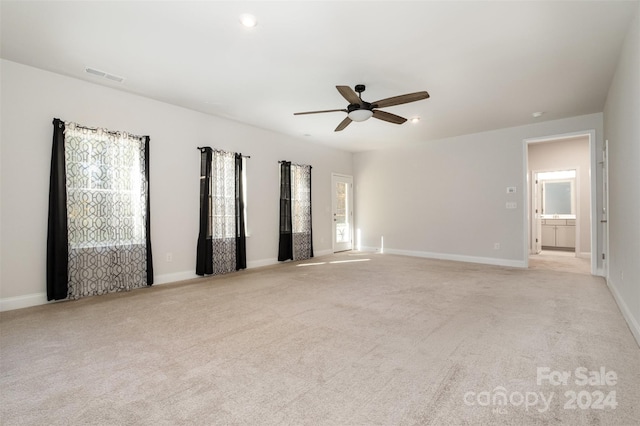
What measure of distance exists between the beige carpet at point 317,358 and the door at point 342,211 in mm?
4163

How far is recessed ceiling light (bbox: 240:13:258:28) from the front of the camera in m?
2.68

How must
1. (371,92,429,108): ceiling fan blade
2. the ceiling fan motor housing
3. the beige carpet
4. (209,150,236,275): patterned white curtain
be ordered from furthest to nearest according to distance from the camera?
(209,150,236,275): patterned white curtain → the ceiling fan motor housing → (371,92,429,108): ceiling fan blade → the beige carpet

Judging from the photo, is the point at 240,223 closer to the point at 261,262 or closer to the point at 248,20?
the point at 261,262

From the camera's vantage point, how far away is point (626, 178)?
3061 millimetres

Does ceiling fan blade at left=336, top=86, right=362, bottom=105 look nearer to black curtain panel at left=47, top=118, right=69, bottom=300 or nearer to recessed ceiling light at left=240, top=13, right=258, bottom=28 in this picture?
recessed ceiling light at left=240, top=13, right=258, bottom=28

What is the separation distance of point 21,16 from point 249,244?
4.35 m

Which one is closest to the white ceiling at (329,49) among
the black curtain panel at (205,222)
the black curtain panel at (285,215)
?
the black curtain panel at (205,222)

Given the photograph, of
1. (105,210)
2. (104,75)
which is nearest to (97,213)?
(105,210)

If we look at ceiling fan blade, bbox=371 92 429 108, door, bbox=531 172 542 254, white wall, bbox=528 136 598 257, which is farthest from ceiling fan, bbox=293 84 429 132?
Result: door, bbox=531 172 542 254

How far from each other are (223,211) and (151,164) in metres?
1.40

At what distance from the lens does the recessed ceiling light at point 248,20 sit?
2677 mm

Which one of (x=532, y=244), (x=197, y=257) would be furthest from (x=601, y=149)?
(x=197, y=257)

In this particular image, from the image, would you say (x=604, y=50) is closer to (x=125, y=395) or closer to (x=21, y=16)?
(x=125, y=395)

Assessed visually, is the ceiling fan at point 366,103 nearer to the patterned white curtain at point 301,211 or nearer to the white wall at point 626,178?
the white wall at point 626,178
